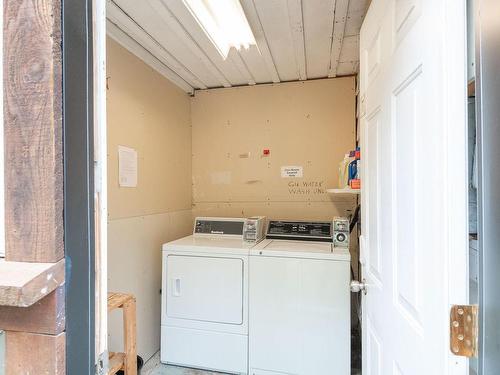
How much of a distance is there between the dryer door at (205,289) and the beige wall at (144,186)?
238 mm

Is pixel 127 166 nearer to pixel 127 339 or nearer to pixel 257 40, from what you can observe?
pixel 127 339

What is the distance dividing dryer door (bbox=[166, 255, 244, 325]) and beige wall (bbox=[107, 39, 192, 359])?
24 cm

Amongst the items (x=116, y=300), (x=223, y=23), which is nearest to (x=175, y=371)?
(x=116, y=300)

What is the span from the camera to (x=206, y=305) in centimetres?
221

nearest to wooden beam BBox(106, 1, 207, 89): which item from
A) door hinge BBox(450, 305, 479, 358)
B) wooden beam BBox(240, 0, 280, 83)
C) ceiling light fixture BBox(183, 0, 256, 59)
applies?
ceiling light fixture BBox(183, 0, 256, 59)

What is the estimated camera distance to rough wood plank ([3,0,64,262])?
52cm

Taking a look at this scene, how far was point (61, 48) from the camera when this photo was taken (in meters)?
0.53

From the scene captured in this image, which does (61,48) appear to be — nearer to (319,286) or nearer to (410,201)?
(410,201)

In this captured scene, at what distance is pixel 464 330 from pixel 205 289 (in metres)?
1.85

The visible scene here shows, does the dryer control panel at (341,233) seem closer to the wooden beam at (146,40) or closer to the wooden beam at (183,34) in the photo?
the wooden beam at (183,34)

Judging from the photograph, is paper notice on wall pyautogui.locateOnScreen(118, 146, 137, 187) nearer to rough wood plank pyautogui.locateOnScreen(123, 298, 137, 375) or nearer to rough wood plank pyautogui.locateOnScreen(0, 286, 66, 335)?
rough wood plank pyautogui.locateOnScreen(123, 298, 137, 375)

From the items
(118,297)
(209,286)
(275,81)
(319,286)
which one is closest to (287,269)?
(319,286)

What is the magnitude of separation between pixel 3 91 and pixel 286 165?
2513 mm

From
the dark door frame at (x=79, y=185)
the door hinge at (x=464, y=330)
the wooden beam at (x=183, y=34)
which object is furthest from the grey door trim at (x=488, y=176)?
the wooden beam at (x=183, y=34)
